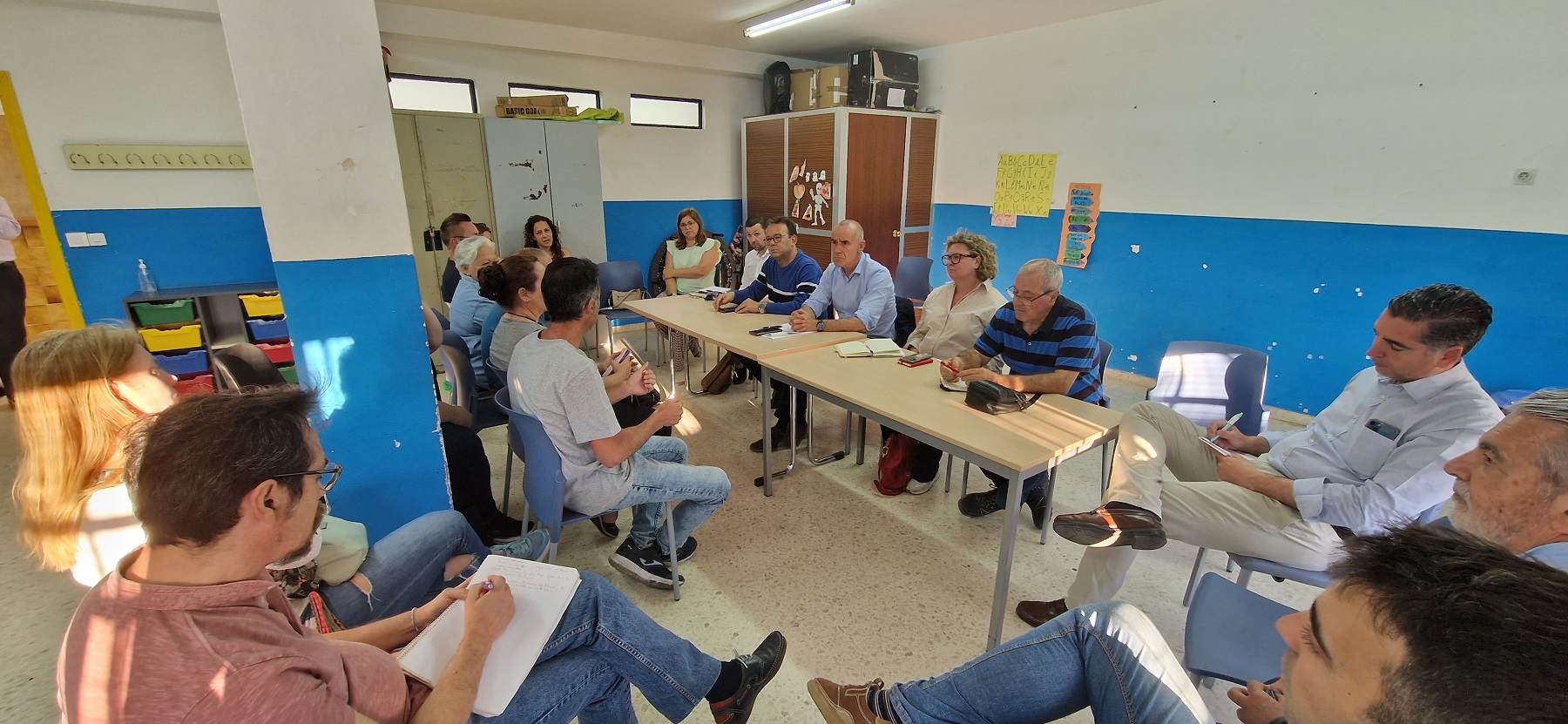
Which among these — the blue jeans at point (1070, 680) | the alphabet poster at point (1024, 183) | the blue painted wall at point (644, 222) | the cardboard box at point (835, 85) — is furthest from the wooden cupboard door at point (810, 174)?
the blue jeans at point (1070, 680)

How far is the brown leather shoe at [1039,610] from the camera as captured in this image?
2.14 meters

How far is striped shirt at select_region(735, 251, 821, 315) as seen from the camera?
386cm

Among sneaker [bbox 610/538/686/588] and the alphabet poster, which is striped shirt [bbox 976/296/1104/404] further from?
the alphabet poster

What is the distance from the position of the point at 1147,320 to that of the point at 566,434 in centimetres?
430

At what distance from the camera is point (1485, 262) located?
3.13 meters

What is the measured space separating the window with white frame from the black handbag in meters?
4.80

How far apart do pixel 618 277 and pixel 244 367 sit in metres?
3.14

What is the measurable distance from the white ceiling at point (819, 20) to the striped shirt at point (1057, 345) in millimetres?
2689

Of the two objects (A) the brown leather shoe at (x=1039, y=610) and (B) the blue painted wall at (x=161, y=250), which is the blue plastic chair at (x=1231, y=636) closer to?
(A) the brown leather shoe at (x=1039, y=610)

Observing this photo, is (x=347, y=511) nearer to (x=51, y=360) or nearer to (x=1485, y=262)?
(x=51, y=360)

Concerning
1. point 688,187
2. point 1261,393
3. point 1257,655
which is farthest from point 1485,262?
point 688,187

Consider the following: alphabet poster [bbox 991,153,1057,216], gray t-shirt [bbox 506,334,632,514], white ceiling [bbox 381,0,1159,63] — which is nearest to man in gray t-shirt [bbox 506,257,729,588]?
gray t-shirt [bbox 506,334,632,514]

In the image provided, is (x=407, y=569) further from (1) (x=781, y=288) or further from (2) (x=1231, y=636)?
(1) (x=781, y=288)

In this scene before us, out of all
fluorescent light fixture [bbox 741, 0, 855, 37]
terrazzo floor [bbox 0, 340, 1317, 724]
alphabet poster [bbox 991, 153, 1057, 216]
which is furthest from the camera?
alphabet poster [bbox 991, 153, 1057, 216]
